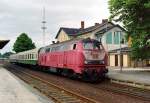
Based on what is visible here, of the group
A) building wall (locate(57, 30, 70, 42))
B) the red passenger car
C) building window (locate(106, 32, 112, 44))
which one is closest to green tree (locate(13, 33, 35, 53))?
building wall (locate(57, 30, 70, 42))

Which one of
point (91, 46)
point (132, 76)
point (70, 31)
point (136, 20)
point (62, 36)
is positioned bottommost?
point (132, 76)

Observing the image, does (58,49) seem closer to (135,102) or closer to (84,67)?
(84,67)

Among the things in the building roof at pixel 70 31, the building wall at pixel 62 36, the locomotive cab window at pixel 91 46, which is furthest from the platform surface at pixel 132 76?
the building wall at pixel 62 36

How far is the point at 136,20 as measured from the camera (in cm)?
3052

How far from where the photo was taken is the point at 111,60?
5978 centimetres

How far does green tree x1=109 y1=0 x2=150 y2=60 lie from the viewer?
29375 mm

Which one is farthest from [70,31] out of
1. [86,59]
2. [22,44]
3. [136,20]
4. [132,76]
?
[86,59]

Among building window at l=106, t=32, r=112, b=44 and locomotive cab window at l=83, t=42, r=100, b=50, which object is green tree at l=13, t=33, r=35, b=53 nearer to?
building window at l=106, t=32, r=112, b=44

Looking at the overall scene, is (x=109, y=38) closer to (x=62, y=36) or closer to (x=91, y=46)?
(x=62, y=36)

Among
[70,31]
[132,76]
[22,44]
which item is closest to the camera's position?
[132,76]

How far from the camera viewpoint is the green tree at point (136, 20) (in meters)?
29.4

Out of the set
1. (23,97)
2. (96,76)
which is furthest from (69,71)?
(23,97)

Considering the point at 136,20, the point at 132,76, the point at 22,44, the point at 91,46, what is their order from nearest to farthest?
1. the point at 91,46
2. the point at 132,76
3. the point at 136,20
4. the point at 22,44

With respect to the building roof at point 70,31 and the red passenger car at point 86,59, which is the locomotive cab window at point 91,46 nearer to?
the red passenger car at point 86,59
